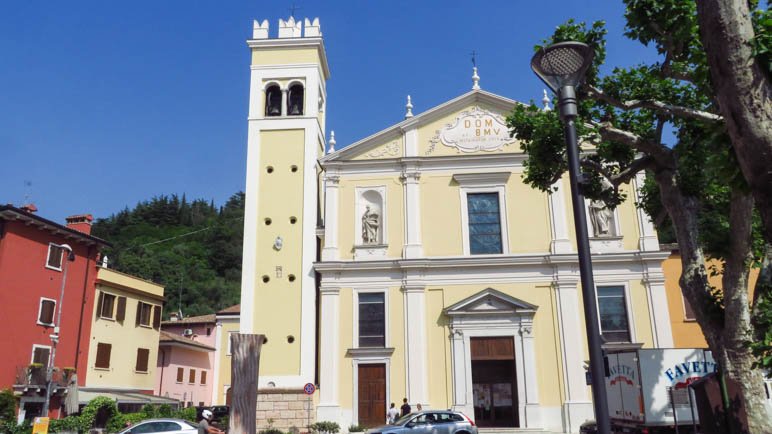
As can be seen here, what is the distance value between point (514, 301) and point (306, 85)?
14.6 meters

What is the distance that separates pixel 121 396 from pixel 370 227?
50.3ft

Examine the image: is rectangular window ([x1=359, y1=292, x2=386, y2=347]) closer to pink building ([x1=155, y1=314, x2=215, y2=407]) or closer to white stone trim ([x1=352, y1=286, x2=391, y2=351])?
white stone trim ([x1=352, y1=286, x2=391, y2=351])

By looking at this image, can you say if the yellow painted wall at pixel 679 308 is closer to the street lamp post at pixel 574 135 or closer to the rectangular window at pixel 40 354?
the street lamp post at pixel 574 135

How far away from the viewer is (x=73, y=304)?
28875 millimetres

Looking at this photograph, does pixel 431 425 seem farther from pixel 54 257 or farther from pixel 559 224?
pixel 54 257

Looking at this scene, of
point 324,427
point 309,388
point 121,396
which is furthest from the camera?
point 121,396

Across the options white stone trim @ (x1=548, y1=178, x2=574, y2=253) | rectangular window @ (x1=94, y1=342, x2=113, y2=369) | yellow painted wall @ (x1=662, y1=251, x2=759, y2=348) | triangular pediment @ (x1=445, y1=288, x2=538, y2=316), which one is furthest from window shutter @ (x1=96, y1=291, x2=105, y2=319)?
yellow painted wall @ (x1=662, y1=251, x2=759, y2=348)

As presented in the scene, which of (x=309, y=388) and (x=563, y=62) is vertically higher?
(x=563, y=62)

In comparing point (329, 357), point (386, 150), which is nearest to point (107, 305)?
point (329, 357)

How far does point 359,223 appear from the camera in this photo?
2756 cm

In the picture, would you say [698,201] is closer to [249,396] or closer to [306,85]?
[249,396]

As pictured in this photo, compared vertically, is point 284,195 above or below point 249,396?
above

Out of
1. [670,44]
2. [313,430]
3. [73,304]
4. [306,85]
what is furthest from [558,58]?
[73,304]

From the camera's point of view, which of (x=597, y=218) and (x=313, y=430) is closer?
(x=313, y=430)
